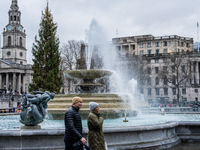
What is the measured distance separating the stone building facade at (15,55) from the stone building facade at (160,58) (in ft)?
122

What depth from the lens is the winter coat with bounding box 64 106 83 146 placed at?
15.2 ft

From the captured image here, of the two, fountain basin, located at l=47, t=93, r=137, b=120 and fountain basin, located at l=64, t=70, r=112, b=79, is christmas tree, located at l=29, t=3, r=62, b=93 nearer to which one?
fountain basin, located at l=64, t=70, r=112, b=79

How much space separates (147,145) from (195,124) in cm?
251

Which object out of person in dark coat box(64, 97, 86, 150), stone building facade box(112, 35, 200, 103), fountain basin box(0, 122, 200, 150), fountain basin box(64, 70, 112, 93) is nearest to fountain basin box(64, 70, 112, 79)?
fountain basin box(64, 70, 112, 93)

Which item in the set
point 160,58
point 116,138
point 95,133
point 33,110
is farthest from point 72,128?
point 160,58

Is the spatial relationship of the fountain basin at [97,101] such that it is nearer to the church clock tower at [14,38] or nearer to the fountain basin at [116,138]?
the fountain basin at [116,138]

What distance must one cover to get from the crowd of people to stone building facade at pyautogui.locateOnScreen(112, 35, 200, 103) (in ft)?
192

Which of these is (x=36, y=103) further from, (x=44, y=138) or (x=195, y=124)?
(x=195, y=124)

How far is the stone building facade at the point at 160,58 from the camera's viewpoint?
223 ft

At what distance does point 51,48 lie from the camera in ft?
96.3

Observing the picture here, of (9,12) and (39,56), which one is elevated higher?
(9,12)

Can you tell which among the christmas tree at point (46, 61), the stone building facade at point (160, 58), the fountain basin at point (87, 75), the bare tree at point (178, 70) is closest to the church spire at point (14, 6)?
the stone building facade at point (160, 58)

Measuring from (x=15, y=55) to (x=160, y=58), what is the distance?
2298 inches

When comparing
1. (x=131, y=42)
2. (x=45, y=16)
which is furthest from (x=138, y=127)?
(x=131, y=42)
